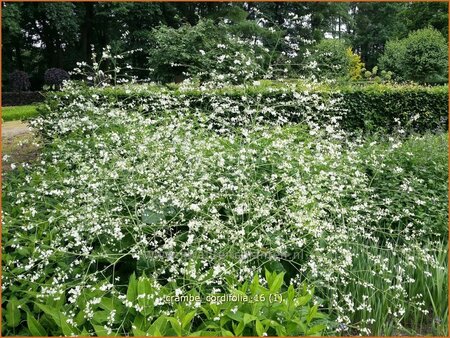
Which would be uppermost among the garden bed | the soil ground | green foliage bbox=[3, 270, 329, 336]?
the garden bed

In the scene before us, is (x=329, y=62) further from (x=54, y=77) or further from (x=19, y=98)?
(x=19, y=98)

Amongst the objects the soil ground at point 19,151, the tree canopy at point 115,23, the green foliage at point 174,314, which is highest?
the tree canopy at point 115,23

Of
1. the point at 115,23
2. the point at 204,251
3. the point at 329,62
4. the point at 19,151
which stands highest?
the point at 115,23

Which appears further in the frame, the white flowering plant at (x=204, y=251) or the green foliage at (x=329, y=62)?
the green foliage at (x=329, y=62)

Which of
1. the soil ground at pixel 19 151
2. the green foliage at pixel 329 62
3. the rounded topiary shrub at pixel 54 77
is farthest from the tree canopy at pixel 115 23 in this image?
the soil ground at pixel 19 151

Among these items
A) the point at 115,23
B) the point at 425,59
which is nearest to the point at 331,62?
the point at 425,59

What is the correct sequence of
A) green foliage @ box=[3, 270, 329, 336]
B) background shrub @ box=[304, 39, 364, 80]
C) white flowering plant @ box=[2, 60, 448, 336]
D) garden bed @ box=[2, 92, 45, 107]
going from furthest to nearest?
garden bed @ box=[2, 92, 45, 107] < background shrub @ box=[304, 39, 364, 80] < white flowering plant @ box=[2, 60, 448, 336] < green foliage @ box=[3, 270, 329, 336]

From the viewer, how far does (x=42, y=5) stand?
71.4 ft

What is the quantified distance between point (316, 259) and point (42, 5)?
76.6ft

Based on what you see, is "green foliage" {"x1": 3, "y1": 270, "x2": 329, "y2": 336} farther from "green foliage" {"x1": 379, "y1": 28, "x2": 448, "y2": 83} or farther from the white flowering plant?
"green foliage" {"x1": 379, "y1": 28, "x2": 448, "y2": 83}

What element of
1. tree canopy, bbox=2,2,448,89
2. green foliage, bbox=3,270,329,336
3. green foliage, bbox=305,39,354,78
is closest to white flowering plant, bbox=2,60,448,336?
green foliage, bbox=3,270,329,336

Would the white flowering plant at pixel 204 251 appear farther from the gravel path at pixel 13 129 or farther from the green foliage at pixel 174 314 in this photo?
the gravel path at pixel 13 129

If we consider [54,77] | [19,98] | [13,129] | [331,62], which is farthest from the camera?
[19,98]

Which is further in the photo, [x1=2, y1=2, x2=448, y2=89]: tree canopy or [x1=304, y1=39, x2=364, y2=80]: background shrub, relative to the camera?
[x1=2, y1=2, x2=448, y2=89]: tree canopy
